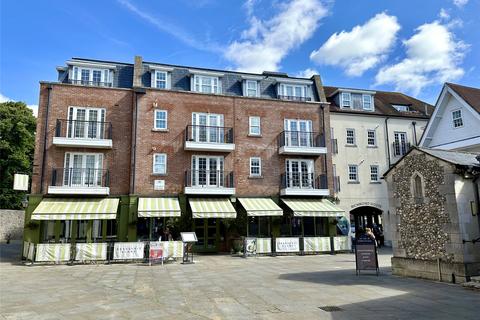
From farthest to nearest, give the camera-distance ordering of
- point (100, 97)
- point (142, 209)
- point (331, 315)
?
point (100, 97)
point (142, 209)
point (331, 315)

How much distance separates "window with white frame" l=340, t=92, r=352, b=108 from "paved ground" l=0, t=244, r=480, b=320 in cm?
1638

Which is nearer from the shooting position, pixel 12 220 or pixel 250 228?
pixel 250 228

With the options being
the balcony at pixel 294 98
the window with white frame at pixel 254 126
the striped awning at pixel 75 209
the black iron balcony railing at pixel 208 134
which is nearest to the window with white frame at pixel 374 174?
the balcony at pixel 294 98

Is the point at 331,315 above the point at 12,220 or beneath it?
beneath

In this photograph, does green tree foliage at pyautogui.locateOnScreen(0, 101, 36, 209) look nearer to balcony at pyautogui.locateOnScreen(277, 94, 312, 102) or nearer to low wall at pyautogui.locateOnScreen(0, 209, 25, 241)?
low wall at pyautogui.locateOnScreen(0, 209, 25, 241)

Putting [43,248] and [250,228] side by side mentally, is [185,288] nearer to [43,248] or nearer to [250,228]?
[43,248]

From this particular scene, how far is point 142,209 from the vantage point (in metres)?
19.3

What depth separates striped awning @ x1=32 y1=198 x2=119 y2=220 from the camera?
18.2m

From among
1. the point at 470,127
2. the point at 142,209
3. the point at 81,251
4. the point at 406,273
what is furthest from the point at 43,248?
the point at 470,127

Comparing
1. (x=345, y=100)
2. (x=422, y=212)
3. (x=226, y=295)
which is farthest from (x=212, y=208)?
(x=345, y=100)

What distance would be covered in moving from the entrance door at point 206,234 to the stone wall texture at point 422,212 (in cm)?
1192

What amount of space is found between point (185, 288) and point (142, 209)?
951 centimetres

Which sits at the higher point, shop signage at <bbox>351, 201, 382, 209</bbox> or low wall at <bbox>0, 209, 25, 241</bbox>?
shop signage at <bbox>351, 201, 382, 209</bbox>

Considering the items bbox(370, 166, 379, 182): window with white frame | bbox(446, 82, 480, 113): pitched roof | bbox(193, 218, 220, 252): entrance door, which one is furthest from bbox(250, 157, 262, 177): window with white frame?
bbox(446, 82, 480, 113): pitched roof
